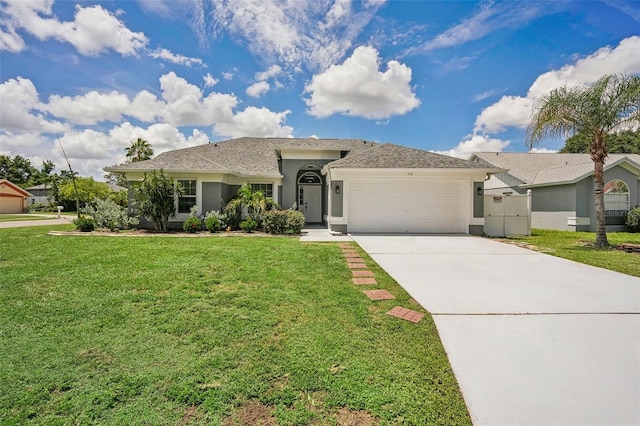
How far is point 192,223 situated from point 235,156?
622cm

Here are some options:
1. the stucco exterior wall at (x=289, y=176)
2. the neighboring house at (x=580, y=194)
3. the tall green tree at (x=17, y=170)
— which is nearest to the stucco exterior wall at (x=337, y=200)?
the stucco exterior wall at (x=289, y=176)

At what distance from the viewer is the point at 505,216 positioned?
13242mm

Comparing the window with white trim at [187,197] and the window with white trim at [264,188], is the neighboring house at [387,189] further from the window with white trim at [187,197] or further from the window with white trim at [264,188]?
the window with white trim at [264,188]

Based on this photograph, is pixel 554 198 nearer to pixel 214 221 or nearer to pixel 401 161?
pixel 401 161

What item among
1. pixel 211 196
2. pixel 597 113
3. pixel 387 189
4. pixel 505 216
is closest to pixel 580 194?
pixel 505 216

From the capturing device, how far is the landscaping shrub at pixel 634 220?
1501 centimetres

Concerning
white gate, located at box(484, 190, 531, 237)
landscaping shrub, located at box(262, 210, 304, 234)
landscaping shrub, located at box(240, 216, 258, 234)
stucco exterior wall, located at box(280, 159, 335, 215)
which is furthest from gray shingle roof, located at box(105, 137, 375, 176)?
white gate, located at box(484, 190, 531, 237)

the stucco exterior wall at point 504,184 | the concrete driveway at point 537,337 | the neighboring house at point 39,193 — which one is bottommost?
the concrete driveway at point 537,337

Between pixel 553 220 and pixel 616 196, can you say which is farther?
pixel 553 220

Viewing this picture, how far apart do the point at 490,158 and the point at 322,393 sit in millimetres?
23908

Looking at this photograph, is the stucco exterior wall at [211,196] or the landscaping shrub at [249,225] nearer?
→ the landscaping shrub at [249,225]

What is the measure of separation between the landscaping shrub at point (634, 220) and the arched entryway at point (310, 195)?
1715cm

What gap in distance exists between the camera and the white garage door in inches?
514

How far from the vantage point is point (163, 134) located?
30891 millimetres
